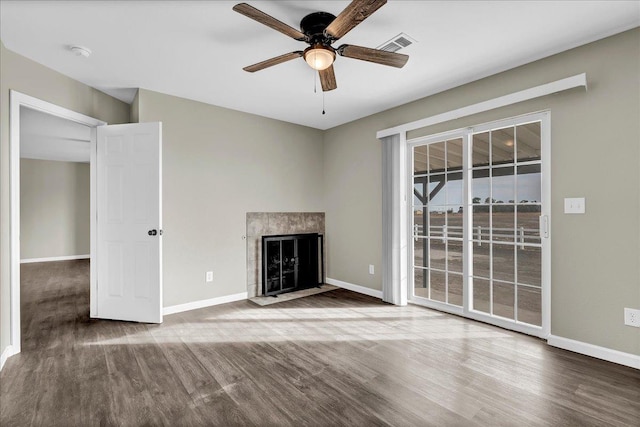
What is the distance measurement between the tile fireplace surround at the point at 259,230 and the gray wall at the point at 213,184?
0.08 m

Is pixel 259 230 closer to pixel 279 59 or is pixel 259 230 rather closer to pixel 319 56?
pixel 279 59

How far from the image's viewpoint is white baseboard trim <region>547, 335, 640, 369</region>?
233 cm

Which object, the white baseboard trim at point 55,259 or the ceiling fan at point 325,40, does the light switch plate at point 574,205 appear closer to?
the ceiling fan at point 325,40

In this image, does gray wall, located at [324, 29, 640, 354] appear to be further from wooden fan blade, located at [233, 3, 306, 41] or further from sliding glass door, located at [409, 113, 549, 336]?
wooden fan blade, located at [233, 3, 306, 41]

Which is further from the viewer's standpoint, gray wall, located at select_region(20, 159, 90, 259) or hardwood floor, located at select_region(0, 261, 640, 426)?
gray wall, located at select_region(20, 159, 90, 259)

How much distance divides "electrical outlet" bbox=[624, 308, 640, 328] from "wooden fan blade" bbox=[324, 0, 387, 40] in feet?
9.29

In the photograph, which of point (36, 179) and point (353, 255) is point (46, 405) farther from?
point (36, 179)

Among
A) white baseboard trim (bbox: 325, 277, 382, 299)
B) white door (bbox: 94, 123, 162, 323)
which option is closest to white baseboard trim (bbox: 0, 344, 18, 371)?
white door (bbox: 94, 123, 162, 323)

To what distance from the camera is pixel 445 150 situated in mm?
3650

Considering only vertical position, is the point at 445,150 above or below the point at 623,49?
below

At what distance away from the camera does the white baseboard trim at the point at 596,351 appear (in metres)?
2.33

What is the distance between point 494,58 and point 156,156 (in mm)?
3447

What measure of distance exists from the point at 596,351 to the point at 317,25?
333cm

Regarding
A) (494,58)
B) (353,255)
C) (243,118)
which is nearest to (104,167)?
(243,118)
